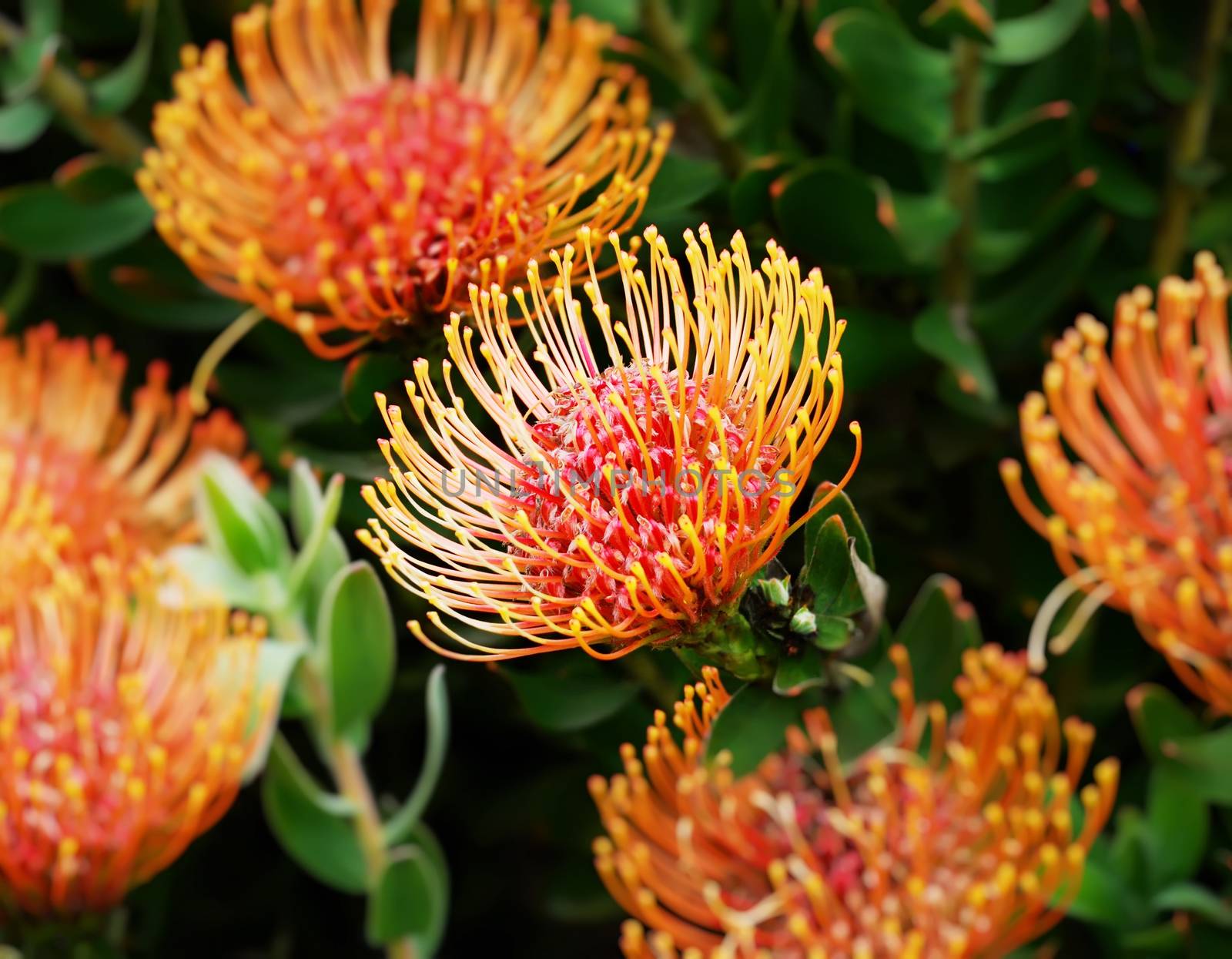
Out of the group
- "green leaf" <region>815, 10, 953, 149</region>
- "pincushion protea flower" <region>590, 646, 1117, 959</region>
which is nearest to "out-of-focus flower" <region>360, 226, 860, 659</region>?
"pincushion protea flower" <region>590, 646, 1117, 959</region>

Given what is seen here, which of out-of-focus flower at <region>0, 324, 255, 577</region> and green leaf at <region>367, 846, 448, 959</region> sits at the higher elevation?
out-of-focus flower at <region>0, 324, 255, 577</region>

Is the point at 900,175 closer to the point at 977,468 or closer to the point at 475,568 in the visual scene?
the point at 977,468

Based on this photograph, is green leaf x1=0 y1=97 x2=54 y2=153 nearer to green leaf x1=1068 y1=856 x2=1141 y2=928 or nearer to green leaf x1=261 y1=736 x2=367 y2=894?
green leaf x1=261 y1=736 x2=367 y2=894

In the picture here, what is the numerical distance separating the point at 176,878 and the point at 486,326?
0.45 m

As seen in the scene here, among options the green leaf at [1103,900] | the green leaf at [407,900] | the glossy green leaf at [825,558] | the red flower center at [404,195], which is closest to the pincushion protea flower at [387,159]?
the red flower center at [404,195]

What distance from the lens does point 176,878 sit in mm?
638

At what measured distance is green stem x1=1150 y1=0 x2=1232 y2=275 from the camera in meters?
0.58

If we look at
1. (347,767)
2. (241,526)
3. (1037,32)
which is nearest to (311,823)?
(347,767)

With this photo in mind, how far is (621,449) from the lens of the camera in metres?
0.30

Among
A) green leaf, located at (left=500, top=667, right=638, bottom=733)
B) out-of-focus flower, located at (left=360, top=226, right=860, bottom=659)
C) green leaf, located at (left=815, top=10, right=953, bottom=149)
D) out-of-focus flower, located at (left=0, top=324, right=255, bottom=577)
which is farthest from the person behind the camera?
out-of-focus flower, located at (left=0, top=324, right=255, bottom=577)

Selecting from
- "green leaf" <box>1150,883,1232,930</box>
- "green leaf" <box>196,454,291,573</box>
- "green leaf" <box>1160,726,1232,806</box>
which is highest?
"green leaf" <box>196,454,291,573</box>

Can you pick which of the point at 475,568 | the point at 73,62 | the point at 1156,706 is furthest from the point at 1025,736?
the point at 73,62

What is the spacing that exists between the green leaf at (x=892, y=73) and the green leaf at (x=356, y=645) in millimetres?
287

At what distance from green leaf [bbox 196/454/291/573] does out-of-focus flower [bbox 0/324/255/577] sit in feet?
0.29
